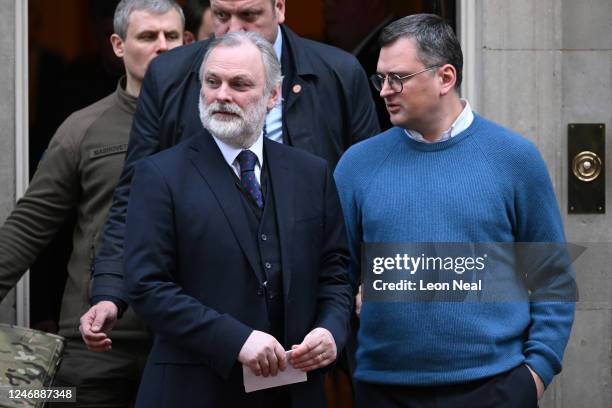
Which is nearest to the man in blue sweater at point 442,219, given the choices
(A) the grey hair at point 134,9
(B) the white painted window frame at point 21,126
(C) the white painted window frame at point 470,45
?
(A) the grey hair at point 134,9

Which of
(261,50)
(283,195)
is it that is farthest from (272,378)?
(261,50)

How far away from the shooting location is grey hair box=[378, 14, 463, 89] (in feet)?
15.4

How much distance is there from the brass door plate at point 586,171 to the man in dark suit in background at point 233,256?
252 cm

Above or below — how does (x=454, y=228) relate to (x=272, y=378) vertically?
above

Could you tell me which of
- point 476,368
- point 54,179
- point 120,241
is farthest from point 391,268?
point 54,179

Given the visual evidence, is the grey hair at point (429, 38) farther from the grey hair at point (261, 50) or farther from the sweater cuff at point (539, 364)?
the sweater cuff at point (539, 364)

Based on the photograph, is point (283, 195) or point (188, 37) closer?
point (283, 195)

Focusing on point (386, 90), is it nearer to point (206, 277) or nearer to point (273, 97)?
point (273, 97)

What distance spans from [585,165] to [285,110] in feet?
6.97

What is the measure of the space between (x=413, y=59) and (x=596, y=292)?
2.54 meters

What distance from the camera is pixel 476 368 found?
14.7 feet

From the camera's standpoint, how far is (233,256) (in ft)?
13.8

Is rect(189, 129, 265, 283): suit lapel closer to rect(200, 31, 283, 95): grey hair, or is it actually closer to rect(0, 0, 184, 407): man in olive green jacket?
rect(200, 31, 283, 95): grey hair

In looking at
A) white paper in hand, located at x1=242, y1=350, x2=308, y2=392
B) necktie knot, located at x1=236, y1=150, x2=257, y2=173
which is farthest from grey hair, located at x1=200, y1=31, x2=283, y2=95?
white paper in hand, located at x1=242, y1=350, x2=308, y2=392
